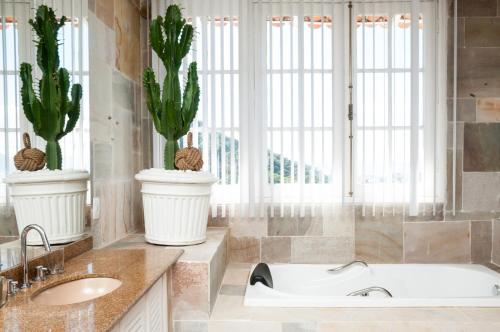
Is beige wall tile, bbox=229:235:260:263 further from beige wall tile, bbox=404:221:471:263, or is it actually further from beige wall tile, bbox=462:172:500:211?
beige wall tile, bbox=462:172:500:211

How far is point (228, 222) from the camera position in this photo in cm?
257

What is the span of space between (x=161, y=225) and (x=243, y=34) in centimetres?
134

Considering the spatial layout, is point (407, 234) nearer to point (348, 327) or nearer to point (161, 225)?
point (348, 327)

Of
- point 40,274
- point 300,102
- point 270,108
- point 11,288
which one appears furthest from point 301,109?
point 11,288

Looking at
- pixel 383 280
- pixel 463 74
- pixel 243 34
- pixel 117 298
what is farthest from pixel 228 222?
pixel 463 74

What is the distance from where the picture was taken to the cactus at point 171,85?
79.0 inches

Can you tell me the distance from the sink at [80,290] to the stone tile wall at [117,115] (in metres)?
0.52

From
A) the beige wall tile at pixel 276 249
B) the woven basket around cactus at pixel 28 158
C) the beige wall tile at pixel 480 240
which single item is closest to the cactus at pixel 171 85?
the woven basket around cactus at pixel 28 158

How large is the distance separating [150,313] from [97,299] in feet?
1.23

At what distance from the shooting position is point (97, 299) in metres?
1.08

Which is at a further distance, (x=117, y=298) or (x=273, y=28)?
(x=273, y=28)

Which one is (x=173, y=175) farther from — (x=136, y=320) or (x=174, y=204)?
(x=136, y=320)

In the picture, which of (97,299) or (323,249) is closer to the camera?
(97,299)

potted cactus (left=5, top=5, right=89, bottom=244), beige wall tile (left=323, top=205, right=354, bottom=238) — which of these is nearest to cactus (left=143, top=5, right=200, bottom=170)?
potted cactus (left=5, top=5, right=89, bottom=244)
